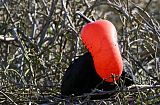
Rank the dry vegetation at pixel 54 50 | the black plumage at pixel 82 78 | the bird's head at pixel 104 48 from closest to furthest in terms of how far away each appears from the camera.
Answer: the bird's head at pixel 104 48 → the dry vegetation at pixel 54 50 → the black plumage at pixel 82 78

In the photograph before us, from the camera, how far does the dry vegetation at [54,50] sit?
285 cm

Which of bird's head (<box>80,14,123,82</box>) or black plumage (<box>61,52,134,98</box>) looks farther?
black plumage (<box>61,52,134,98</box>)

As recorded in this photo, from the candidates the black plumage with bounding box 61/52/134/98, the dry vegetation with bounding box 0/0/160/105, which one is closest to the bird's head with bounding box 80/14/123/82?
the dry vegetation with bounding box 0/0/160/105

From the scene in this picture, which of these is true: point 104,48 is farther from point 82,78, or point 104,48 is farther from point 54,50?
point 54,50

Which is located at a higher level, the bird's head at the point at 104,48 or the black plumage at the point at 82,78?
the bird's head at the point at 104,48

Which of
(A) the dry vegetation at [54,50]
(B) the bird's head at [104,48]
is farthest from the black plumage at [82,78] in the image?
(B) the bird's head at [104,48]

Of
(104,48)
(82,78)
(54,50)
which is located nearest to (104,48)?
(104,48)

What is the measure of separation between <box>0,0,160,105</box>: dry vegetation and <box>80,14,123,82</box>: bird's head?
0.11 m

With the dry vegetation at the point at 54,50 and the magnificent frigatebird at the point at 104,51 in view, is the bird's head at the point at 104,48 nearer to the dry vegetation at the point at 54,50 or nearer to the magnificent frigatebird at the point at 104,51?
the magnificent frigatebird at the point at 104,51

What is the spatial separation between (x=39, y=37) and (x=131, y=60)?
78cm

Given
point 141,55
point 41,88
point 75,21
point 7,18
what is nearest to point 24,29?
point 7,18

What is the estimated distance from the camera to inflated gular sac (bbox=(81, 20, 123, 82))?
105 inches

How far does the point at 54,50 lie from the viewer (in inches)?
155

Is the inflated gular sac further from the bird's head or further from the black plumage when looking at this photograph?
the black plumage
